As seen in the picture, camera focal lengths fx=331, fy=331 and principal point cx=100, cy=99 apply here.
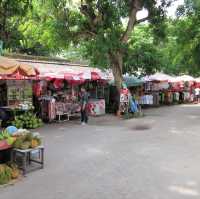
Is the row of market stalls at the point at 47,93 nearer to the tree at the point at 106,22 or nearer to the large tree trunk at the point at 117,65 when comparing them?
the large tree trunk at the point at 117,65

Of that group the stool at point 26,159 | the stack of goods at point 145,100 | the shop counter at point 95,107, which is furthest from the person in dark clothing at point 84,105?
the stack of goods at point 145,100

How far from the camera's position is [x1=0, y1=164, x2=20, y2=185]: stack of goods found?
6852 mm

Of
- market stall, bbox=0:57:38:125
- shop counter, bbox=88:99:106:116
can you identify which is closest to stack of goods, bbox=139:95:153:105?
shop counter, bbox=88:99:106:116

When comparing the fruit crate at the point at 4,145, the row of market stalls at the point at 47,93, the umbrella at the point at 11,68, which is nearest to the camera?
the fruit crate at the point at 4,145

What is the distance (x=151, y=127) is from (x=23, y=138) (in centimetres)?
811

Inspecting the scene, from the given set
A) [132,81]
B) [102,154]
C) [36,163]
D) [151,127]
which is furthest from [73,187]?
[132,81]

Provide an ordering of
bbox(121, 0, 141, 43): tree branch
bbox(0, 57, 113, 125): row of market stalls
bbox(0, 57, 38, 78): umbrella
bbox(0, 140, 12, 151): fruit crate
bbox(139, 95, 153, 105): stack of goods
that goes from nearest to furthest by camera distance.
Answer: bbox(0, 140, 12, 151): fruit crate → bbox(0, 57, 38, 78): umbrella → bbox(0, 57, 113, 125): row of market stalls → bbox(121, 0, 141, 43): tree branch → bbox(139, 95, 153, 105): stack of goods

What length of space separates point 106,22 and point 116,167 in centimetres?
1261

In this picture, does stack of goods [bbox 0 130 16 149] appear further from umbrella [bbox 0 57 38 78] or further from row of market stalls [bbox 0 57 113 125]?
row of market stalls [bbox 0 57 113 125]

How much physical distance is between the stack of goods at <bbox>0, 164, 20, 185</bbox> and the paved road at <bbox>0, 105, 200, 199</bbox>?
0.25 m

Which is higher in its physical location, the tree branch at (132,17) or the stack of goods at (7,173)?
the tree branch at (132,17)

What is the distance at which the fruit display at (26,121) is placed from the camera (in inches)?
555

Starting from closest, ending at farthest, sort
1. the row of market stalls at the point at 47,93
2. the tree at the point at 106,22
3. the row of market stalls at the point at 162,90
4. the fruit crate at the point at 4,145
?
the fruit crate at the point at 4,145 → the row of market stalls at the point at 47,93 → the tree at the point at 106,22 → the row of market stalls at the point at 162,90

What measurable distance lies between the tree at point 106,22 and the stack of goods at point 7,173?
458 inches
